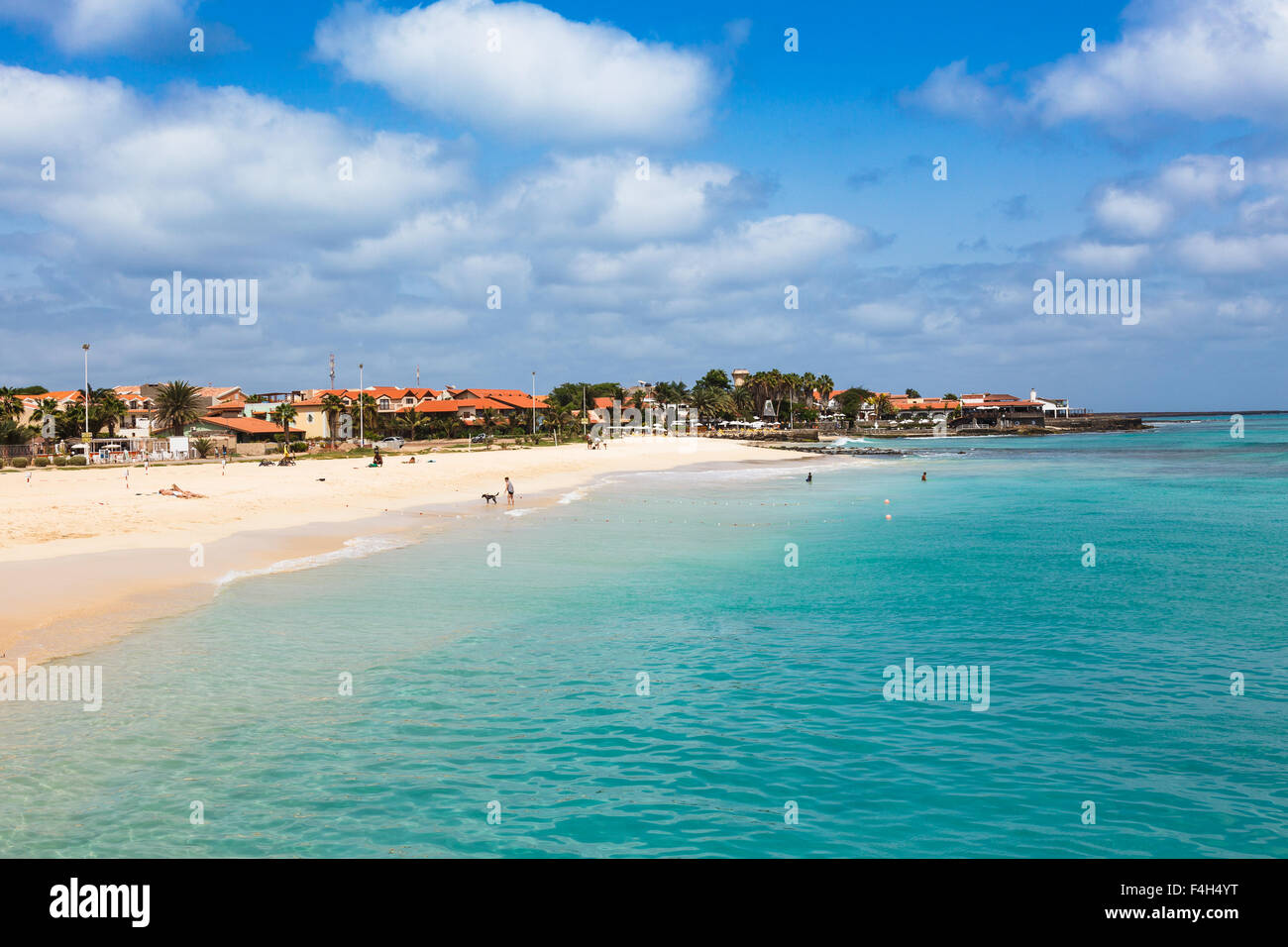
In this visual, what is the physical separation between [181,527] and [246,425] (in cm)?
7511

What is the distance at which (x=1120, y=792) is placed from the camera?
10.6m

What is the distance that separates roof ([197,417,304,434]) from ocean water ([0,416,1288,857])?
274 ft

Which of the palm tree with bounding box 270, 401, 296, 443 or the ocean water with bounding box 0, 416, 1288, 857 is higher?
the palm tree with bounding box 270, 401, 296, 443

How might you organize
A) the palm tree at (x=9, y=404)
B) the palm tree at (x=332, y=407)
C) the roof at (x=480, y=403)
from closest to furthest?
the palm tree at (x=9, y=404) < the palm tree at (x=332, y=407) < the roof at (x=480, y=403)

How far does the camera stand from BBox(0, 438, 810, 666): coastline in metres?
19.7

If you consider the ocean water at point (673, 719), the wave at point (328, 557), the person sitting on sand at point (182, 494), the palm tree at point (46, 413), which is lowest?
the ocean water at point (673, 719)

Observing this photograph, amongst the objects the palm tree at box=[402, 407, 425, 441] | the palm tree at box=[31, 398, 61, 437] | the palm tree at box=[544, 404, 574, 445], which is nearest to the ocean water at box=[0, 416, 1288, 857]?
the palm tree at box=[31, 398, 61, 437]

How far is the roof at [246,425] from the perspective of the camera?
3969 inches

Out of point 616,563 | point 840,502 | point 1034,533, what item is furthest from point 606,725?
point 840,502

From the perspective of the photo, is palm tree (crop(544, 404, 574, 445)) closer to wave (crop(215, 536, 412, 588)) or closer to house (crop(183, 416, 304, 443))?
house (crop(183, 416, 304, 443))

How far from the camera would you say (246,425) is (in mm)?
102125

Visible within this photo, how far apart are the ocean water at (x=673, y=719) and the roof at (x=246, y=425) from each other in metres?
83.7

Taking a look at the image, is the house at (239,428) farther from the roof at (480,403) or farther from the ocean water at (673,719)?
the ocean water at (673,719)

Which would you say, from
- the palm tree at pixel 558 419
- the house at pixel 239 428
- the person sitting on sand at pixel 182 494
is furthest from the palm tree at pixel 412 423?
the person sitting on sand at pixel 182 494
